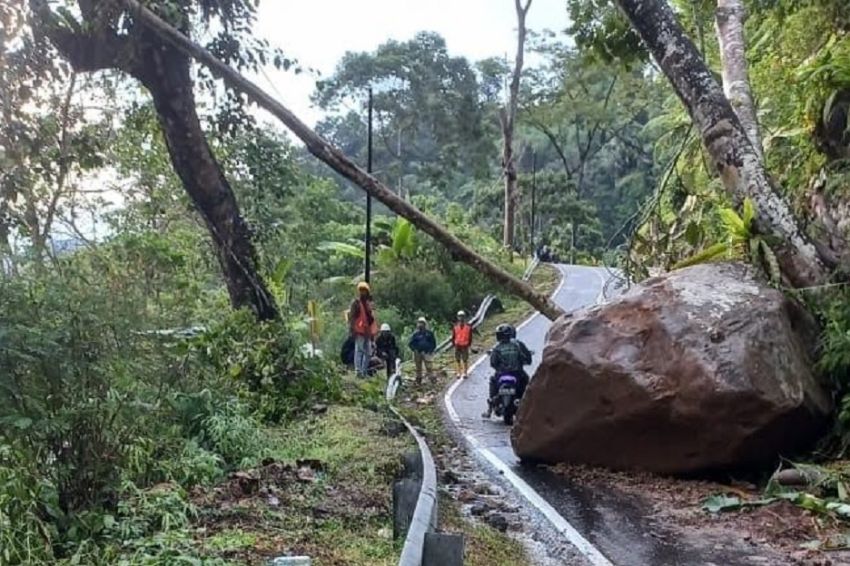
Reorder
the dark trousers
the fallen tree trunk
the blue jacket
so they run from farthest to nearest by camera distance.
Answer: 1. the blue jacket
2. the dark trousers
3. the fallen tree trunk

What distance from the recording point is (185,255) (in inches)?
824

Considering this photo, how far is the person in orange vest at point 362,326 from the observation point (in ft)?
58.6

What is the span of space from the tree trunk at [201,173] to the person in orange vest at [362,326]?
11.5 ft

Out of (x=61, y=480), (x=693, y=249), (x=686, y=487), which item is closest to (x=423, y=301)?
(x=693, y=249)

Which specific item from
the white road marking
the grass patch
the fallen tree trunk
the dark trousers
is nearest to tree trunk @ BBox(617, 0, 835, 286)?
the fallen tree trunk

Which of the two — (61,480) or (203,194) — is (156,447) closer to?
(61,480)

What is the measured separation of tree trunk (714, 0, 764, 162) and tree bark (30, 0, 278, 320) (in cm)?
756

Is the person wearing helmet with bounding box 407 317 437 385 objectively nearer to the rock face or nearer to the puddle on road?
the rock face

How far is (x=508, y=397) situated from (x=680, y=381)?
4.56m

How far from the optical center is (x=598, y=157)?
70.0m

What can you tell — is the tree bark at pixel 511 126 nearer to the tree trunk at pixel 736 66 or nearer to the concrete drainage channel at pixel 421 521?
the tree trunk at pixel 736 66

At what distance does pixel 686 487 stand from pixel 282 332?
21.0 ft

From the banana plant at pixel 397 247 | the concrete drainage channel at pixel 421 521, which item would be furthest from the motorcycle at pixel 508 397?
the banana plant at pixel 397 247

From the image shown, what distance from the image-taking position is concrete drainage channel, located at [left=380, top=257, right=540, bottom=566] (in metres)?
4.18
